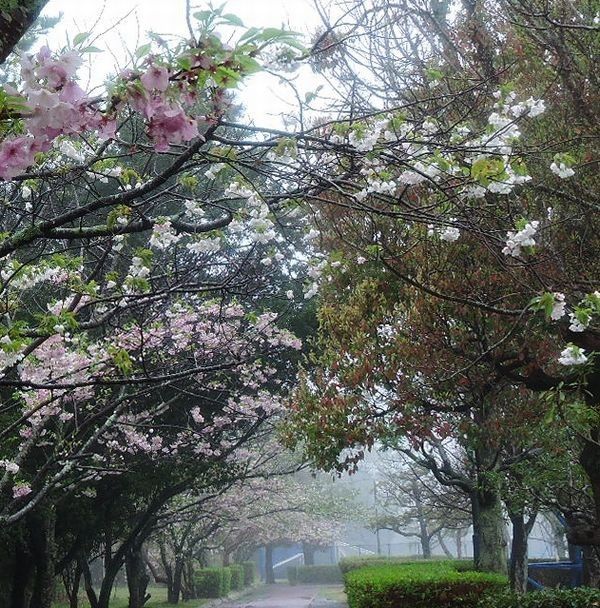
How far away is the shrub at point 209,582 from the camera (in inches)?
1109

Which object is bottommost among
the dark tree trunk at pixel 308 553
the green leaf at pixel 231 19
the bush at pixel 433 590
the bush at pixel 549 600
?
the dark tree trunk at pixel 308 553

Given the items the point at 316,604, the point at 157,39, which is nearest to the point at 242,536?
the point at 316,604

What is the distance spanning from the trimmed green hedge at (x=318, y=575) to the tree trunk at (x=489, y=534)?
30.7 metres

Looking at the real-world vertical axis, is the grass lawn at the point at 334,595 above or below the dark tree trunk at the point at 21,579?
below

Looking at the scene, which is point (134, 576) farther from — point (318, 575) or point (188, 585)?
point (318, 575)

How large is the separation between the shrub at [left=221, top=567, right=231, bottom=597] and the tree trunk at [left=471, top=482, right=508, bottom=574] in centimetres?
1886

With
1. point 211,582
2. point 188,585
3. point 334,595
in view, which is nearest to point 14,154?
point 188,585

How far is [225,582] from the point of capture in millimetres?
29906

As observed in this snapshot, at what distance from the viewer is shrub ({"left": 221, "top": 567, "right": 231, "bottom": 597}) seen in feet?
95.9

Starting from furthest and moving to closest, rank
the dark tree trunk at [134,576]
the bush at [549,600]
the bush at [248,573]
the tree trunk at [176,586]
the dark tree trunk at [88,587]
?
the bush at [248,573] → the tree trunk at [176,586] → the dark tree trunk at [134,576] → the dark tree trunk at [88,587] → the bush at [549,600]

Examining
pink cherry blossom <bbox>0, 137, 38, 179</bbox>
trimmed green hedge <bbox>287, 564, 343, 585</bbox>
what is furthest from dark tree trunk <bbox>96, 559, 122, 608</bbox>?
trimmed green hedge <bbox>287, 564, 343, 585</bbox>

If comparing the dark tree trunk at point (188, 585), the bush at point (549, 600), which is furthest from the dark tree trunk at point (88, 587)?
the bush at point (549, 600)

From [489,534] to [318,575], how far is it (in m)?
32.5

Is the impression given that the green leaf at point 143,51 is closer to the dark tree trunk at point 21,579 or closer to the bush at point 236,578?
the dark tree trunk at point 21,579
